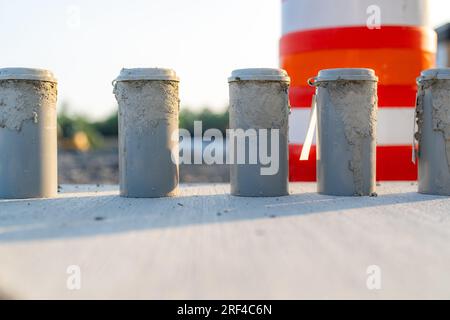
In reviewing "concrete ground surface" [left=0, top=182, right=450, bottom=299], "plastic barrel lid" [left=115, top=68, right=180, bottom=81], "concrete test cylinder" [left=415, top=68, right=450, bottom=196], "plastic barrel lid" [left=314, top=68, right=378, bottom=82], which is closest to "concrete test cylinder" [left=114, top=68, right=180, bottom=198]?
"plastic barrel lid" [left=115, top=68, right=180, bottom=81]

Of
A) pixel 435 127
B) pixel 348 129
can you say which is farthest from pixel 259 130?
pixel 435 127

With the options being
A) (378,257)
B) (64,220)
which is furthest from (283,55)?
(378,257)

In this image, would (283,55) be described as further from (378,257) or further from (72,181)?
(72,181)

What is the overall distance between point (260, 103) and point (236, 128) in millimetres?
234

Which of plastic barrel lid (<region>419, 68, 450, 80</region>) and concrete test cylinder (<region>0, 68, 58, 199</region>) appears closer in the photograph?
concrete test cylinder (<region>0, 68, 58, 199</region>)

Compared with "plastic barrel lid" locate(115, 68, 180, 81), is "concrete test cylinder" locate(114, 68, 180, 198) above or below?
below

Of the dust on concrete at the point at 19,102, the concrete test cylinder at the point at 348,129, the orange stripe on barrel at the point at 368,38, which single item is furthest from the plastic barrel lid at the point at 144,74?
the orange stripe on barrel at the point at 368,38

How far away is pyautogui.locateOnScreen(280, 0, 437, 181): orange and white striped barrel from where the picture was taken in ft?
17.5

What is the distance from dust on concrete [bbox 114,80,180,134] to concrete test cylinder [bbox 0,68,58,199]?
22.4 inches

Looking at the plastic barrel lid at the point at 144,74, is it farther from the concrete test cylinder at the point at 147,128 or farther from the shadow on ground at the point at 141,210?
the shadow on ground at the point at 141,210

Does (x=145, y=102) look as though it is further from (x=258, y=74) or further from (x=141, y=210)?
(x=141, y=210)

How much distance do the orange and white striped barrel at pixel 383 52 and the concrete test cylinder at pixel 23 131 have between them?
236cm

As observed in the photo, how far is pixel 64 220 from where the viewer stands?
3092 millimetres

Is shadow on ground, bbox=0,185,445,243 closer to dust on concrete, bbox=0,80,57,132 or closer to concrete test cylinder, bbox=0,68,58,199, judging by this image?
concrete test cylinder, bbox=0,68,58,199
